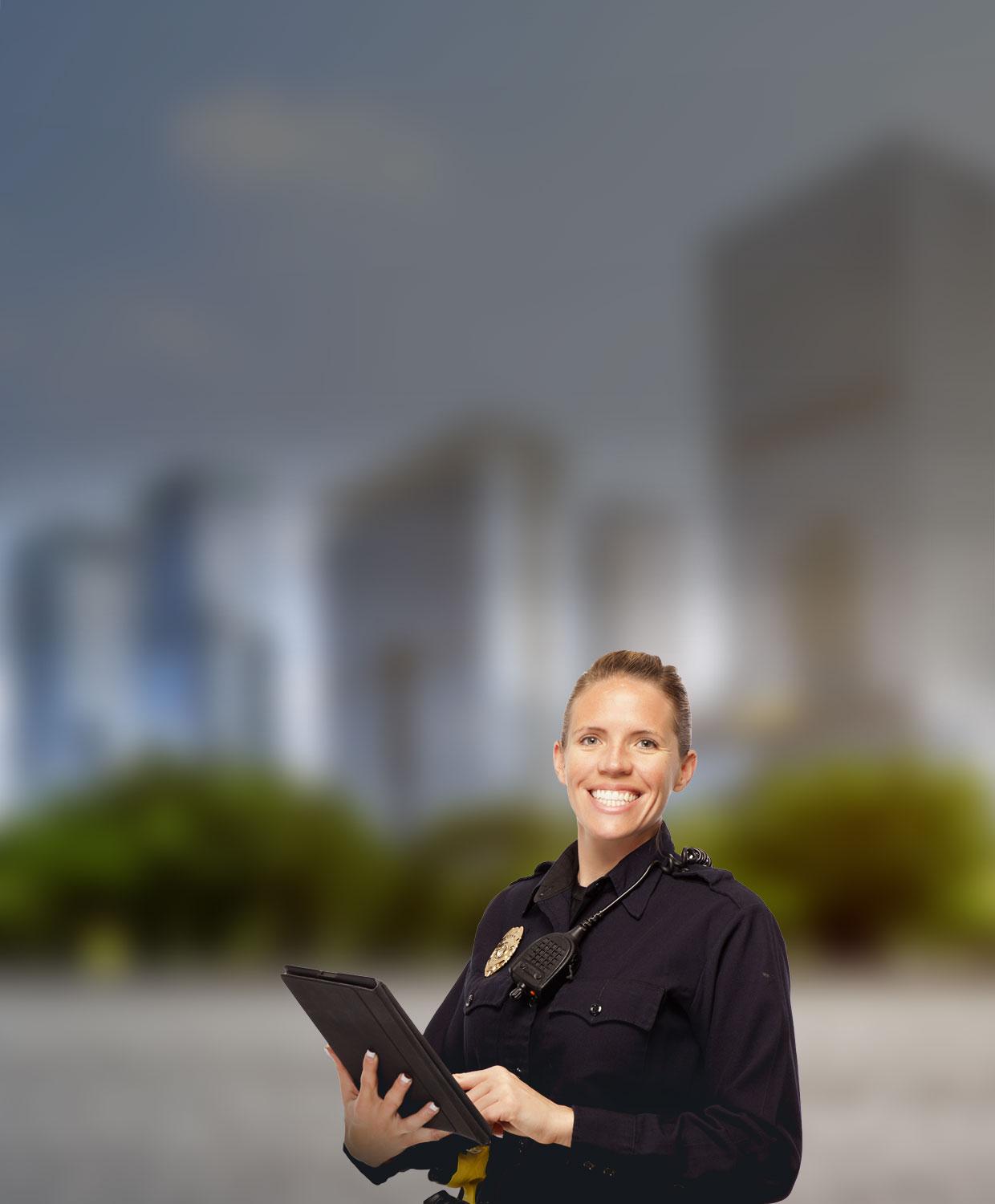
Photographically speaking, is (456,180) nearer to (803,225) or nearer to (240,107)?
(240,107)

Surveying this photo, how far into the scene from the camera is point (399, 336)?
701 centimetres

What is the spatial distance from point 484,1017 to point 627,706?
323 mm

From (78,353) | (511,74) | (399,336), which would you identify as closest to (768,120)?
(511,74)

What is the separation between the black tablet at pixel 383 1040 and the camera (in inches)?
50.6

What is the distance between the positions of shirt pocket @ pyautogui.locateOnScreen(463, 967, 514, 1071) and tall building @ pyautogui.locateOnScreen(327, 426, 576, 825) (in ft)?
17.0

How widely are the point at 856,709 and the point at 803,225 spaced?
85.5 inches

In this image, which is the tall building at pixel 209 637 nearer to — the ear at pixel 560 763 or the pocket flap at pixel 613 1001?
the ear at pixel 560 763

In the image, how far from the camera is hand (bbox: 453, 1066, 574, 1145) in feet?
4.22

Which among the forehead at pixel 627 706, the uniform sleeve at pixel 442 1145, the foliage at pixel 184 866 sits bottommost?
the foliage at pixel 184 866

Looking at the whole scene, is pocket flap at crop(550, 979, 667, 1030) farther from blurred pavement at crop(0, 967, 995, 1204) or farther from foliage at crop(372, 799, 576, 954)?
foliage at crop(372, 799, 576, 954)

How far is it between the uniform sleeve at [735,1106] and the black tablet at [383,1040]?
0.37 ft

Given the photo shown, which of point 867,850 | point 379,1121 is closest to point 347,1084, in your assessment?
point 379,1121

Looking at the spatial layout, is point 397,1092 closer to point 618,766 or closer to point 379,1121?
point 379,1121

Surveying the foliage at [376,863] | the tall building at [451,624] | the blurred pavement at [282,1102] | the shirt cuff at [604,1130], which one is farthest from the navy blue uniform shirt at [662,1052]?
the tall building at [451,624]
